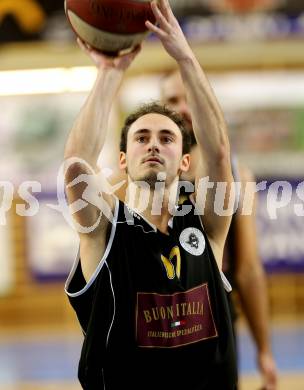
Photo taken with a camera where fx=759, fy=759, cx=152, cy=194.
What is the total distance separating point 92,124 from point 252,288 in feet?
4.17

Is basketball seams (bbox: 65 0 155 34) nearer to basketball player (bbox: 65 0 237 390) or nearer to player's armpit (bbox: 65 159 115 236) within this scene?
basketball player (bbox: 65 0 237 390)

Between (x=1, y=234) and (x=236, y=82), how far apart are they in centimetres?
288

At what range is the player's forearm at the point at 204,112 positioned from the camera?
216 centimetres

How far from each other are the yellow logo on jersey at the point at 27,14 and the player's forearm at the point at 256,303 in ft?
14.7

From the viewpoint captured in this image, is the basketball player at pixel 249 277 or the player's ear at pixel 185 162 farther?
the basketball player at pixel 249 277

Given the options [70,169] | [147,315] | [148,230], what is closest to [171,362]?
[147,315]

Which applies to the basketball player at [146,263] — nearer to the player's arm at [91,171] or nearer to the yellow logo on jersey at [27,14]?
the player's arm at [91,171]

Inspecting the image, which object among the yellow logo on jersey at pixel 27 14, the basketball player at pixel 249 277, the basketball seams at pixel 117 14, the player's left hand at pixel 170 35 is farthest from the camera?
the yellow logo on jersey at pixel 27 14

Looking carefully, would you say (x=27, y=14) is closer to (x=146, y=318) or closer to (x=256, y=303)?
(x=256, y=303)

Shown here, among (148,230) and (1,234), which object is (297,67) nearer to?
(1,234)

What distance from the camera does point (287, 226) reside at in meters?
7.60

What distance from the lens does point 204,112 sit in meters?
2.20

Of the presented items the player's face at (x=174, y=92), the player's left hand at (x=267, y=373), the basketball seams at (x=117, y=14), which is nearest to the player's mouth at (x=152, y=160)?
the basketball seams at (x=117, y=14)

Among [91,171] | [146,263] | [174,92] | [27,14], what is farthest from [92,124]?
[27,14]
